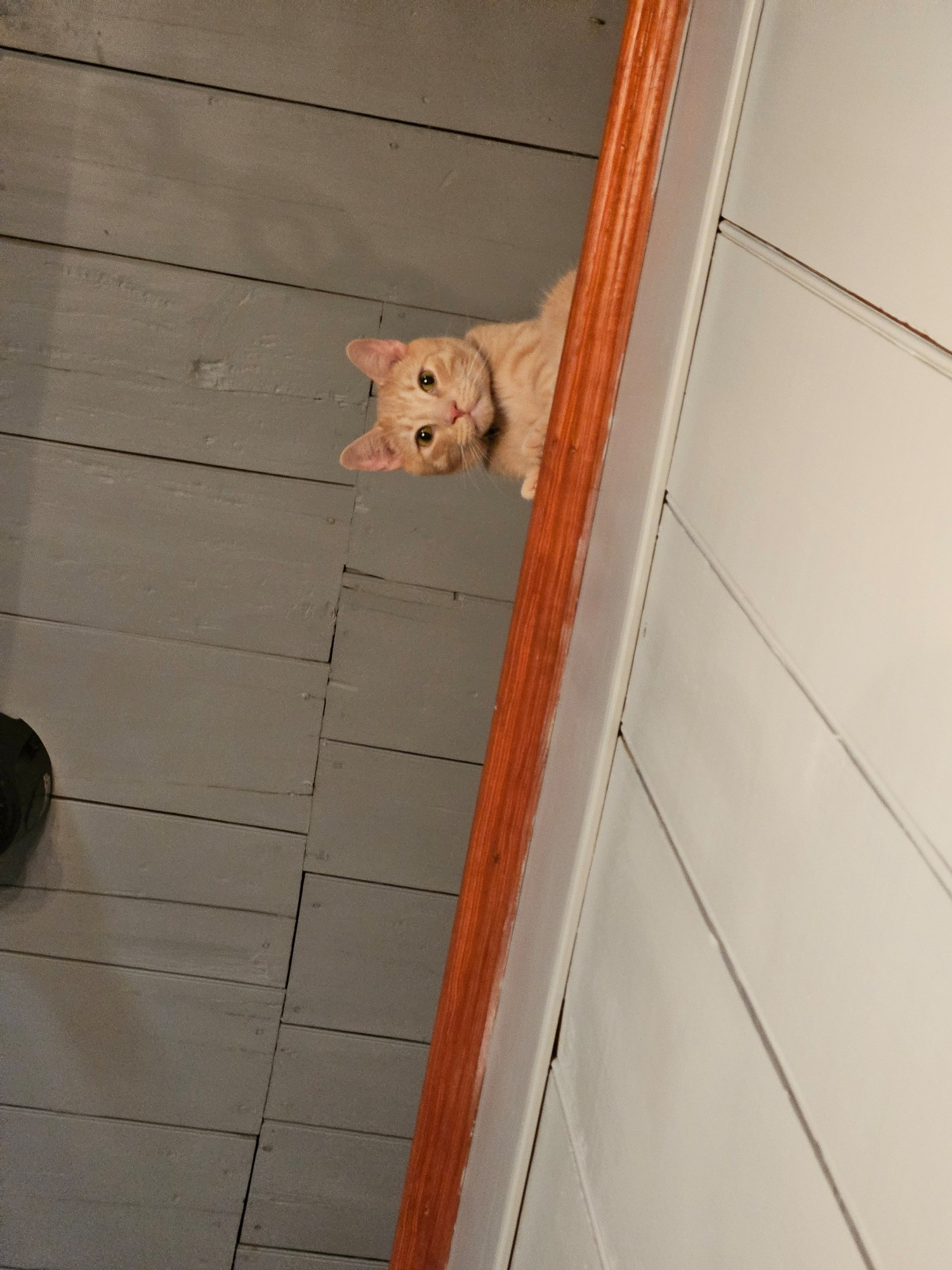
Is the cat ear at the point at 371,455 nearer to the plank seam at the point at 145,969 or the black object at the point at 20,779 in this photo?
the black object at the point at 20,779

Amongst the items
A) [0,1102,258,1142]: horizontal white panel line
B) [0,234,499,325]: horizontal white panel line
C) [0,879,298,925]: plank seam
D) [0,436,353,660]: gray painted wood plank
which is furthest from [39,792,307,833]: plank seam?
[0,234,499,325]: horizontal white panel line

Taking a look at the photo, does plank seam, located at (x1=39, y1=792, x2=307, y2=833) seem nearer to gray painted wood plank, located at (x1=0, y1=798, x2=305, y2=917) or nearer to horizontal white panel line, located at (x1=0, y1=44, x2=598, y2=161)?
gray painted wood plank, located at (x1=0, y1=798, x2=305, y2=917)

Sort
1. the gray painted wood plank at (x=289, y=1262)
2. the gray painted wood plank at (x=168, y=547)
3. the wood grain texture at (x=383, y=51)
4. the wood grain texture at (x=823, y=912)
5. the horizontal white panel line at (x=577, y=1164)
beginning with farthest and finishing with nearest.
Answer: the gray painted wood plank at (x=289, y=1262)
the gray painted wood plank at (x=168, y=547)
the wood grain texture at (x=383, y=51)
the horizontal white panel line at (x=577, y=1164)
the wood grain texture at (x=823, y=912)

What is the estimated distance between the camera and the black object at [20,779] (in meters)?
1.34

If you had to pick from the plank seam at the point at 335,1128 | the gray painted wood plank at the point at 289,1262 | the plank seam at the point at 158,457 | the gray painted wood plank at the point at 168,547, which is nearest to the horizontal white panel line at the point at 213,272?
the plank seam at the point at 158,457

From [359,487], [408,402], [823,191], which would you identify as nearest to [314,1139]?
[359,487]

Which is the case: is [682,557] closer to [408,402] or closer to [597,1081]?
[597,1081]

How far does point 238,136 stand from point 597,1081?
115cm

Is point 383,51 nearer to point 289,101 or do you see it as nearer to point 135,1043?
point 289,101

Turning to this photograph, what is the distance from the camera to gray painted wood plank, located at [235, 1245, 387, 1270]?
1527 mm

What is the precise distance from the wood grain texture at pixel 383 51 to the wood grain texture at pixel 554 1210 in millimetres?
1114

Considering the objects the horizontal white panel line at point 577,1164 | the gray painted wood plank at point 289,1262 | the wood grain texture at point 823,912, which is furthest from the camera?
the gray painted wood plank at point 289,1262

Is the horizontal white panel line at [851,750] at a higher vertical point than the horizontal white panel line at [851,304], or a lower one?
lower

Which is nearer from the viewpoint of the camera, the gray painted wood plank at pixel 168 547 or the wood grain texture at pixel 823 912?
the wood grain texture at pixel 823 912
